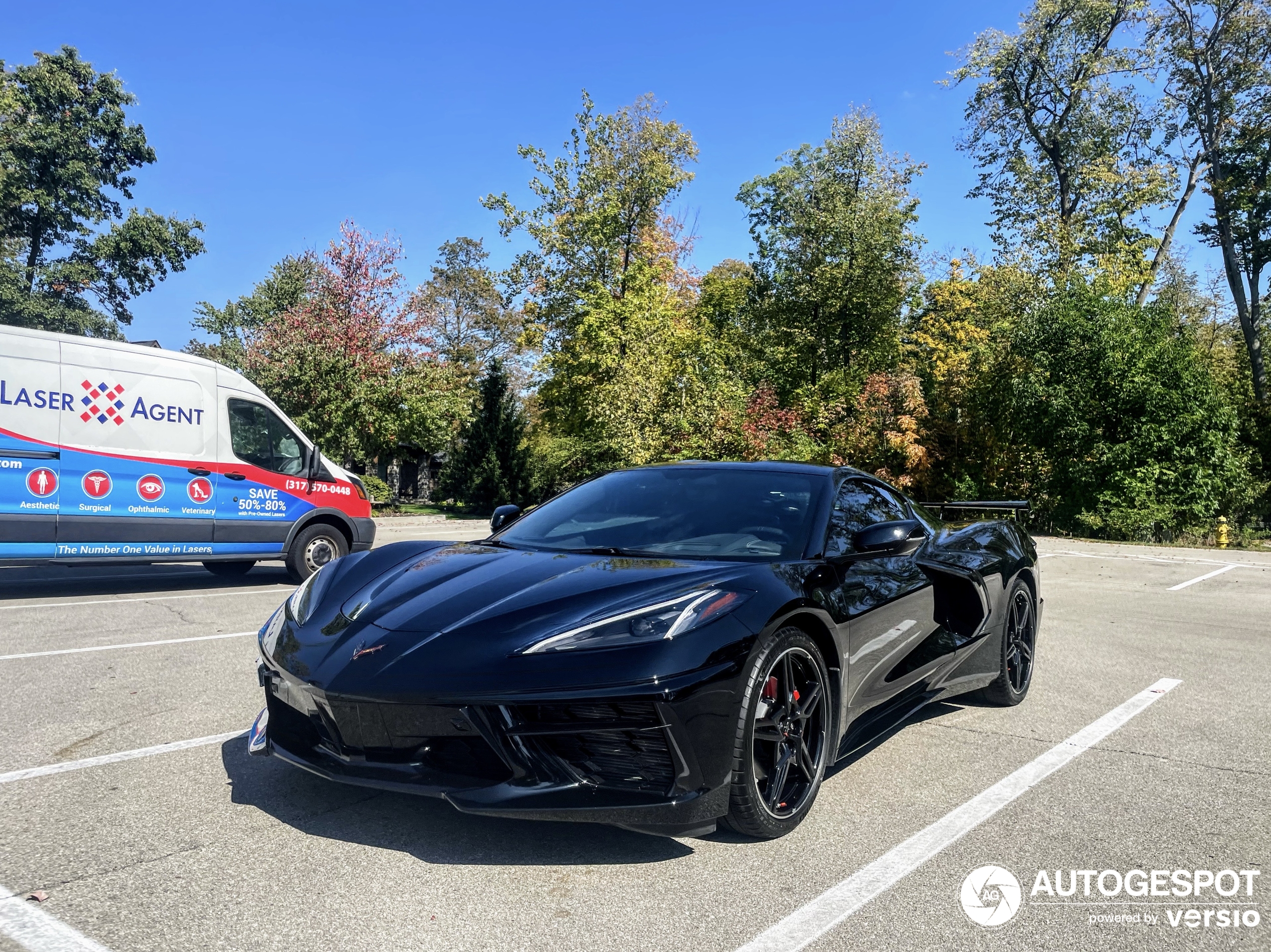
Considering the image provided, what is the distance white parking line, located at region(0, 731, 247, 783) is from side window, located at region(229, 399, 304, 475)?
5877 millimetres

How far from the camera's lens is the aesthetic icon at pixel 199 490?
8.92 metres

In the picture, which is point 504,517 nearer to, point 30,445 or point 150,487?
point 150,487

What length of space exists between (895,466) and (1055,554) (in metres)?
9.16

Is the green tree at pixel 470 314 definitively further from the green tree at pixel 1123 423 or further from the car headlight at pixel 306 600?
the car headlight at pixel 306 600

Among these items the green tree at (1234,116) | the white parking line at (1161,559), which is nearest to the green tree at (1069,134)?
the green tree at (1234,116)

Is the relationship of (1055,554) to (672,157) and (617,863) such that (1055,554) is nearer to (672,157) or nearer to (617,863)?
(617,863)


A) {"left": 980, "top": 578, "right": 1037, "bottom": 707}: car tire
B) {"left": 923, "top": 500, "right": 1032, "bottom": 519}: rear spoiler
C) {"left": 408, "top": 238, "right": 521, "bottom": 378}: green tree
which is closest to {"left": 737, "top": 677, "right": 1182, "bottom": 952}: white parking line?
{"left": 980, "top": 578, "right": 1037, "bottom": 707}: car tire

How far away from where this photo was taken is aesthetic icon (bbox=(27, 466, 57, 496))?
8.01 meters

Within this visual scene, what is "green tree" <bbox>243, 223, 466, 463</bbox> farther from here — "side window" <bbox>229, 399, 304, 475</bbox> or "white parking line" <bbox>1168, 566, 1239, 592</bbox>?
"white parking line" <bbox>1168, 566, 1239, 592</bbox>

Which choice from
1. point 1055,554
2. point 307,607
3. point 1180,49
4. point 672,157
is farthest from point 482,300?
point 307,607

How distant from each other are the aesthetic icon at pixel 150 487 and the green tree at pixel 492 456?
19.1 meters

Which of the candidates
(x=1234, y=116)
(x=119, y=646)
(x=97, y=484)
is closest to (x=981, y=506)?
(x=119, y=646)

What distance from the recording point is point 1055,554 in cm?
1675

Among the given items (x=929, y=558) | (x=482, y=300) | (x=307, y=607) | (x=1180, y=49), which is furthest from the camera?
(x=482, y=300)
